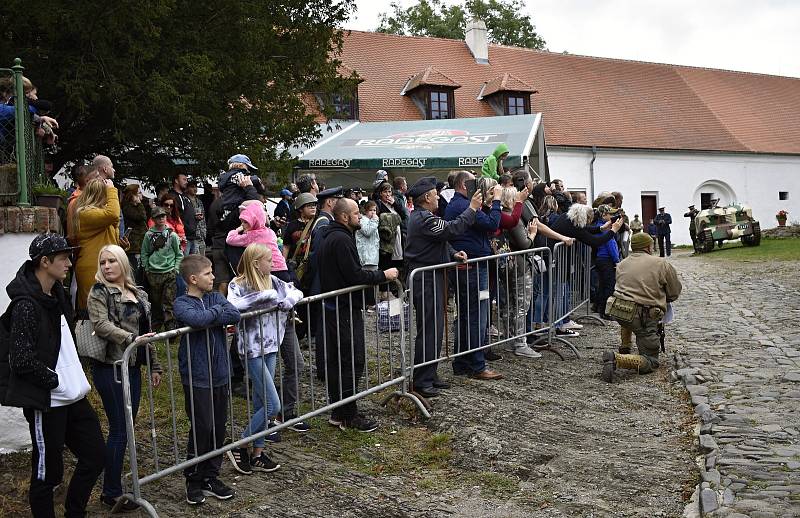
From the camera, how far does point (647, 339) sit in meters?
8.39

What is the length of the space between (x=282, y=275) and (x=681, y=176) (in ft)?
116

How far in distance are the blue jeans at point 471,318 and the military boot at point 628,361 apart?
1443 millimetres

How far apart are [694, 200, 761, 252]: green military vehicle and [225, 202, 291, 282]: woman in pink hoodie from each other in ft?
76.1

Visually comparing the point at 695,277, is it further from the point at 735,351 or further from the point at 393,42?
the point at 393,42

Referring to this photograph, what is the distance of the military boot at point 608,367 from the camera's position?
313 inches

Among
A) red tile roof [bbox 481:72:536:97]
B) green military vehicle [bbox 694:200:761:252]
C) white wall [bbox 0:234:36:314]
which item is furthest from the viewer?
red tile roof [bbox 481:72:536:97]

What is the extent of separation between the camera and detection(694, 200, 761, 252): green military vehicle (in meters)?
27.2

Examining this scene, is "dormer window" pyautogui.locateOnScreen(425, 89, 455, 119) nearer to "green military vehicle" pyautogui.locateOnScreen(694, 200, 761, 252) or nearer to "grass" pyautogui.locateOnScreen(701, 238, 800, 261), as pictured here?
"green military vehicle" pyautogui.locateOnScreen(694, 200, 761, 252)

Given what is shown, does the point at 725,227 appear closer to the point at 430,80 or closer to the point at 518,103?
the point at 518,103

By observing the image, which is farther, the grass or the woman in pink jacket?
the grass

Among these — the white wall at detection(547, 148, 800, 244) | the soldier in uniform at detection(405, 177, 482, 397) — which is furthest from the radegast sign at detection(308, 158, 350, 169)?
the white wall at detection(547, 148, 800, 244)

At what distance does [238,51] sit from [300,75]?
215cm

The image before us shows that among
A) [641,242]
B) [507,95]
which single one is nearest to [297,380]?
[641,242]

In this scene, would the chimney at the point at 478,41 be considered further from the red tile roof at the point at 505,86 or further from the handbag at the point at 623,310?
the handbag at the point at 623,310
